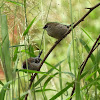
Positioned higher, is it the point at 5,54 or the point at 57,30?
the point at 57,30

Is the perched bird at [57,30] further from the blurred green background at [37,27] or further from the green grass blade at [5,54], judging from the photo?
the green grass blade at [5,54]

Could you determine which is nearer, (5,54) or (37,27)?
(5,54)

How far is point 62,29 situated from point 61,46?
5.45ft

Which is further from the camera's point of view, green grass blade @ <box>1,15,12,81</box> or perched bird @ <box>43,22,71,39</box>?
perched bird @ <box>43,22,71,39</box>

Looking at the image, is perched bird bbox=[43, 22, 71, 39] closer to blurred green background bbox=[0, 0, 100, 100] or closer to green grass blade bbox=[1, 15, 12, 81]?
blurred green background bbox=[0, 0, 100, 100]

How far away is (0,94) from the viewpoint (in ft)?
2.64

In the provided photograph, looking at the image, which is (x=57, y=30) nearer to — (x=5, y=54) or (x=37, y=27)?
(x=37, y=27)

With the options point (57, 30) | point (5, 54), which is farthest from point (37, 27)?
point (5, 54)

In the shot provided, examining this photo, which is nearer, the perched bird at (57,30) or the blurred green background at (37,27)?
the blurred green background at (37,27)

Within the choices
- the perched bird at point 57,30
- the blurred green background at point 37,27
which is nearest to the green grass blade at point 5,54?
the blurred green background at point 37,27

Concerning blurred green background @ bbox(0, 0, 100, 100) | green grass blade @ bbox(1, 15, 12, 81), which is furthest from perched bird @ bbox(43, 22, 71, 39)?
green grass blade @ bbox(1, 15, 12, 81)

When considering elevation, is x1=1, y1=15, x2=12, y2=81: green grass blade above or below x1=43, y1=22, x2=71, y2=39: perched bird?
below

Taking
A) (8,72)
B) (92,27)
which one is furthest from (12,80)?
(92,27)

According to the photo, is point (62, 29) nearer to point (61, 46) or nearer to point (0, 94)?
point (0, 94)
